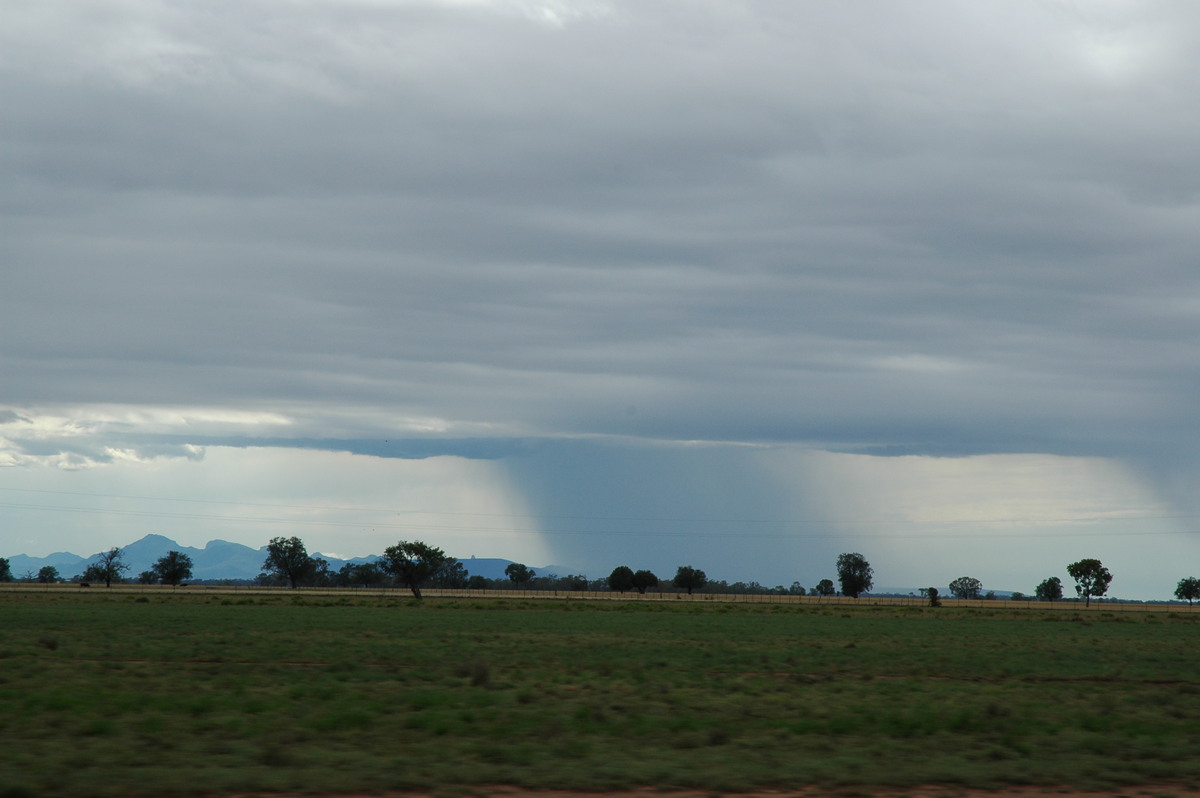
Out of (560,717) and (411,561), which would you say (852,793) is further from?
(411,561)

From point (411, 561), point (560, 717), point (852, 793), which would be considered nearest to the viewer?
point (852, 793)

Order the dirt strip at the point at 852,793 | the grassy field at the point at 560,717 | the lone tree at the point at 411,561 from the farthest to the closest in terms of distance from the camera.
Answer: the lone tree at the point at 411,561 → the grassy field at the point at 560,717 → the dirt strip at the point at 852,793

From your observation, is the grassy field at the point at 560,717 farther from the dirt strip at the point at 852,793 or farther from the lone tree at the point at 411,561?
the lone tree at the point at 411,561

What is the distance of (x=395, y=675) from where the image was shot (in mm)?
27969

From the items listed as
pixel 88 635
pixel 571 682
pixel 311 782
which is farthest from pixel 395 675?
pixel 88 635

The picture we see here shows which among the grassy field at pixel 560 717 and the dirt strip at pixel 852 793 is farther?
the grassy field at pixel 560 717

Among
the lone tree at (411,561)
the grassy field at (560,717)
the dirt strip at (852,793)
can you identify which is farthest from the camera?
the lone tree at (411,561)

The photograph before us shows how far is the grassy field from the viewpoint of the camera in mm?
15062

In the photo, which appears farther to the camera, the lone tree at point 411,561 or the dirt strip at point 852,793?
the lone tree at point 411,561

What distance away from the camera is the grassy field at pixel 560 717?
15.1m

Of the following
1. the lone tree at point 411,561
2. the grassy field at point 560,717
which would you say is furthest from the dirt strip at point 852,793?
the lone tree at point 411,561

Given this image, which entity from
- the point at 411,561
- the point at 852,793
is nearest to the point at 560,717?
the point at 852,793

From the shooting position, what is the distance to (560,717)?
20.7 m

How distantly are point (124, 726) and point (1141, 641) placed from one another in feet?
178
